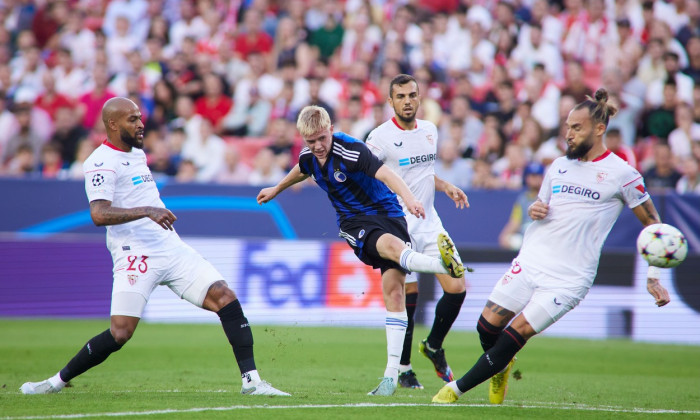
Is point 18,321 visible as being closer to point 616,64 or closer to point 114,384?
point 114,384

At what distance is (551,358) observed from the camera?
11.9 m

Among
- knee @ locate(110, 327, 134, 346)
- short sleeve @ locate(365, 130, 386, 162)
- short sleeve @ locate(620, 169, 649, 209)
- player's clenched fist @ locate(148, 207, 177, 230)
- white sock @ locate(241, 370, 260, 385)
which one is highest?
short sleeve @ locate(365, 130, 386, 162)

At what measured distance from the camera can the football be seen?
7.10 m

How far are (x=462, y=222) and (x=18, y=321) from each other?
7.96m

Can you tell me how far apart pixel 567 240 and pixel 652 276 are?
75 centimetres

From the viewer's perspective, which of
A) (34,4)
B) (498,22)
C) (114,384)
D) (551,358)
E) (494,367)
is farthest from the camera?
(34,4)

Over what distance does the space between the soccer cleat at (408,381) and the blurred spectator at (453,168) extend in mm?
7416

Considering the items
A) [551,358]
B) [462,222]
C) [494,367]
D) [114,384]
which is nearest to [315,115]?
[494,367]

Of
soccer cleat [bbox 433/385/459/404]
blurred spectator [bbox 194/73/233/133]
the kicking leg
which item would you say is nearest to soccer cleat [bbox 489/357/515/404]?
soccer cleat [bbox 433/385/459/404]

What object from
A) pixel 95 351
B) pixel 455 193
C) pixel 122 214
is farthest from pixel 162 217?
pixel 455 193

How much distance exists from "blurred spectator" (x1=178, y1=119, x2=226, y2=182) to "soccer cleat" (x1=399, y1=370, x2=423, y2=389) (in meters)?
9.46

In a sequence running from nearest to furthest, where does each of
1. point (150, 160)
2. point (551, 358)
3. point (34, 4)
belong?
1. point (551, 358)
2. point (150, 160)
3. point (34, 4)

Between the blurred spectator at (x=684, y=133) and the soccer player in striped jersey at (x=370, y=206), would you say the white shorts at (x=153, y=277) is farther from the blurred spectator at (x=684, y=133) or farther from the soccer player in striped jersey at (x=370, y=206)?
the blurred spectator at (x=684, y=133)

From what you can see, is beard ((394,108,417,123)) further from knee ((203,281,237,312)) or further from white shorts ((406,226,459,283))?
knee ((203,281,237,312))
